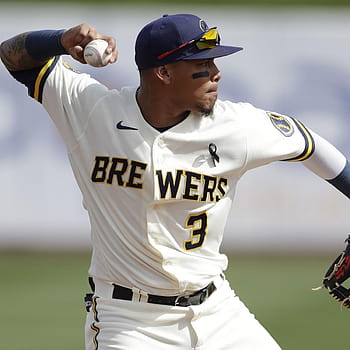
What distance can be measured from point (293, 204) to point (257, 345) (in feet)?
23.5

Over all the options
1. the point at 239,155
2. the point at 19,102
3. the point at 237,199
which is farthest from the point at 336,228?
the point at 239,155

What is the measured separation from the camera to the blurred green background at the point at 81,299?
28.0ft

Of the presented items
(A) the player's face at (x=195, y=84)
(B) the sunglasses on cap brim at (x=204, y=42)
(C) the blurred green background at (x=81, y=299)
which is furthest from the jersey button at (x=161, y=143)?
(C) the blurred green background at (x=81, y=299)

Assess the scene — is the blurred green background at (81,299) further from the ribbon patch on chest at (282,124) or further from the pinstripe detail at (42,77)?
the pinstripe detail at (42,77)

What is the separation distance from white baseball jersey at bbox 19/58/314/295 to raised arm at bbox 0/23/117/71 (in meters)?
0.12

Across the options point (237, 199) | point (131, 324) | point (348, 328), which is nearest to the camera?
point (131, 324)

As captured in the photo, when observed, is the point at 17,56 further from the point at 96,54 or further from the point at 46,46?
the point at 96,54

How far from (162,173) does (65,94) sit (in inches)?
29.2

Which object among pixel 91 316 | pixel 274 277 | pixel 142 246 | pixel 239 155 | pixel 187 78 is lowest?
pixel 274 277

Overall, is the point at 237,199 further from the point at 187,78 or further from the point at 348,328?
the point at 187,78

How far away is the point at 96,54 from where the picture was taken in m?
4.70

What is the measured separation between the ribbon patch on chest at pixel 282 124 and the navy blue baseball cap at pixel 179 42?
500mm

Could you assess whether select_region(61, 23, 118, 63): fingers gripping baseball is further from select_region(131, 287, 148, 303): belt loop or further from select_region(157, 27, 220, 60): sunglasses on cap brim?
select_region(131, 287, 148, 303): belt loop

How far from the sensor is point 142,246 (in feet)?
16.1
